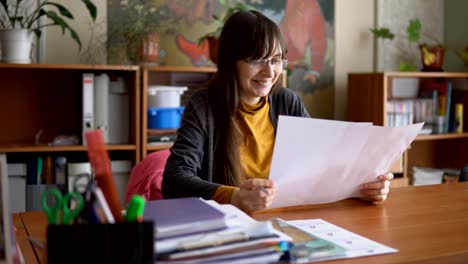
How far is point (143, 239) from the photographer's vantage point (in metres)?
0.82

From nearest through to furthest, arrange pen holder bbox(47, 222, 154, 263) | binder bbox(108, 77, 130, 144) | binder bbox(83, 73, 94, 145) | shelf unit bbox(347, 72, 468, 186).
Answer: pen holder bbox(47, 222, 154, 263) < binder bbox(83, 73, 94, 145) < binder bbox(108, 77, 130, 144) < shelf unit bbox(347, 72, 468, 186)

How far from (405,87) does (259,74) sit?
98.6 inches

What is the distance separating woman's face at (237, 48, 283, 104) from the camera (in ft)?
5.55

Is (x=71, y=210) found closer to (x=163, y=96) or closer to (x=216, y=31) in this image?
(x=163, y=96)

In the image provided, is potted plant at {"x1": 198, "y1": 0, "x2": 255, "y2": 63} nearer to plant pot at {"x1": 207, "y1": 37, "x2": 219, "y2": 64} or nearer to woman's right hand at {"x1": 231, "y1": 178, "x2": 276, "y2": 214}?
plant pot at {"x1": 207, "y1": 37, "x2": 219, "y2": 64}

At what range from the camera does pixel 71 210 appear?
86 cm

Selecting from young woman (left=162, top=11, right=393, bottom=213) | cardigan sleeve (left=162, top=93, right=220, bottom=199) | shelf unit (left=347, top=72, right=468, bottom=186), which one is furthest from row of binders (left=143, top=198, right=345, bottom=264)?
shelf unit (left=347, top=72, right=468, bottom=186)

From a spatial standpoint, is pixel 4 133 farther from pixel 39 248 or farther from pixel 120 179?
pixel 39 248

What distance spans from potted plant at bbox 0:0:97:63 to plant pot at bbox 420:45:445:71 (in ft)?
6.89

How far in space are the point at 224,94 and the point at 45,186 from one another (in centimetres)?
151

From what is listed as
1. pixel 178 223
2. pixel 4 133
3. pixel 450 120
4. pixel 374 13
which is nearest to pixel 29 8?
pixel 4 133

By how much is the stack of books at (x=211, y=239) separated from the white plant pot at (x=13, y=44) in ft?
6.80

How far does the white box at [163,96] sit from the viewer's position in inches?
122

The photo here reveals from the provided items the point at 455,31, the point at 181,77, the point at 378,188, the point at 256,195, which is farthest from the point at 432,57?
the point at 256,195
